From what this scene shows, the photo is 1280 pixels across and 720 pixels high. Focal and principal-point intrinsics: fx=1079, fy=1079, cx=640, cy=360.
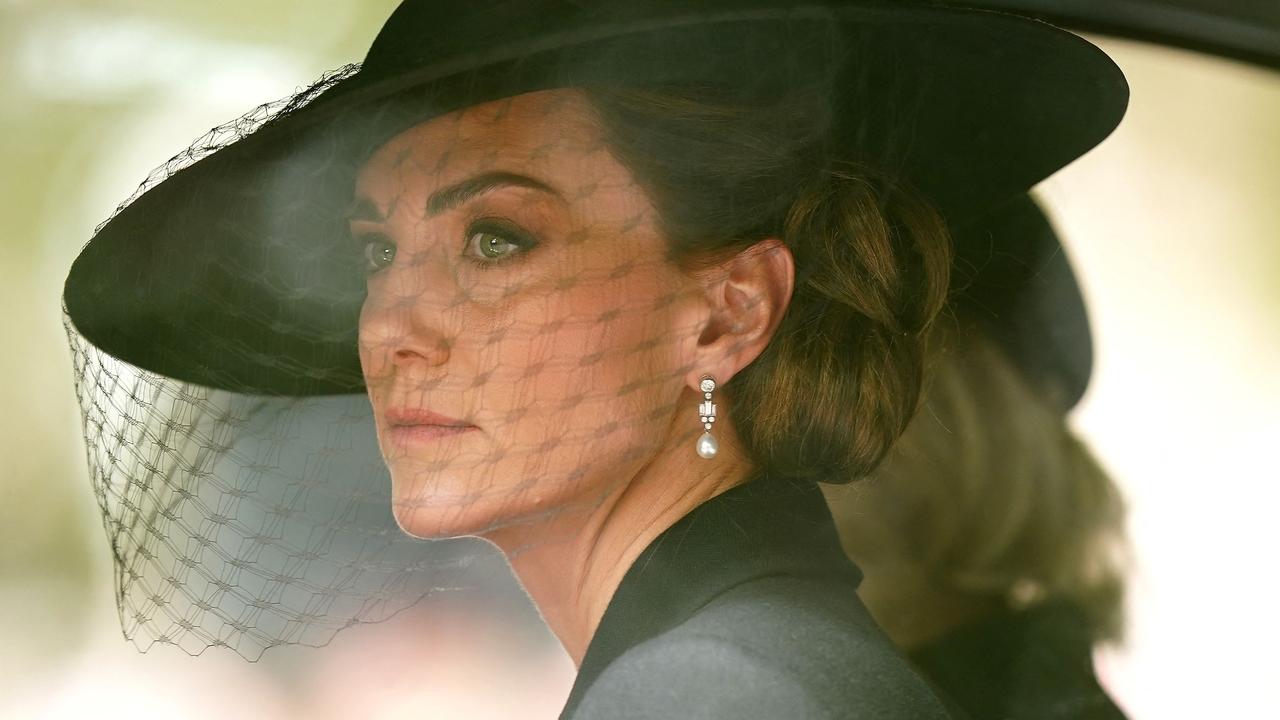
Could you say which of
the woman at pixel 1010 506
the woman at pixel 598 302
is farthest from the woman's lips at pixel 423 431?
the woman at pixel 1010 506

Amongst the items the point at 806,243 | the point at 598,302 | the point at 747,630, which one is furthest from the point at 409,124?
the point at 747,630

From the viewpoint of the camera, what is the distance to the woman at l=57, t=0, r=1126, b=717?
73 centimetres

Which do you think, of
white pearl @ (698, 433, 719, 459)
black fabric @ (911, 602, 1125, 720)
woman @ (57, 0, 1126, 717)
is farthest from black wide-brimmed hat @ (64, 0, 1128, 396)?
black fabric @ (911, 602, 1125, 720)

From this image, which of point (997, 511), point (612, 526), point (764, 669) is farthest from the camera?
point (997, 511)

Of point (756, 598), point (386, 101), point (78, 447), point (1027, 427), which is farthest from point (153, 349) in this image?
point (1027, 427)

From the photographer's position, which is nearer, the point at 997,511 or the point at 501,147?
the point at 501,147

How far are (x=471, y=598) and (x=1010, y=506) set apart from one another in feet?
1.47

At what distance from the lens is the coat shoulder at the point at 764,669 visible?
68 centimetres

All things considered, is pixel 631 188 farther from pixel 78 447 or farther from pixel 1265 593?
pixel 1265 593

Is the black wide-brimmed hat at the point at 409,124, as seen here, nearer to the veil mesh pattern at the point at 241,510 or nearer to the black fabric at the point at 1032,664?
the veil mesh pattern at the point at 241,510

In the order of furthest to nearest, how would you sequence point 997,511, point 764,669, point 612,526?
point 997,511 → point 612,526 → point 764,669

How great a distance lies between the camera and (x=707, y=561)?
0.77 metres

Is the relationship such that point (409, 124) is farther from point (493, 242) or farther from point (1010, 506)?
point (1010, 506)

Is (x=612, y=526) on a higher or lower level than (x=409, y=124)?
lower
